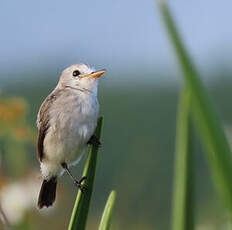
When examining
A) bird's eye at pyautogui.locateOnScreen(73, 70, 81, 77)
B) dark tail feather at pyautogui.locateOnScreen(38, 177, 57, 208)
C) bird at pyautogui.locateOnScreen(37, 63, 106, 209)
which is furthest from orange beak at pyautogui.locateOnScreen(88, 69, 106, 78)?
dark tail feather at pyautogui.locateOnScreen(38, 177, 57, 208)

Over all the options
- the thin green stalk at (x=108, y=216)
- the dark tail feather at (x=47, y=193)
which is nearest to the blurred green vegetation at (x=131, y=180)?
the dark tail feather at (x=47, y=193)

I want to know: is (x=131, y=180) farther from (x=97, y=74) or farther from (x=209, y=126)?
(x=209, y=126)

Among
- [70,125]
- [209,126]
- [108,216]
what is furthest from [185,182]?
[70,125]

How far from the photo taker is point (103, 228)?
39.7 inches

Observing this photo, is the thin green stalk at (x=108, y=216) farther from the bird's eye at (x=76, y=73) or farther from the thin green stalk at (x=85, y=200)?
the bird's eye at (x=76, y=73)

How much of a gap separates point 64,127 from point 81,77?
0.98ft

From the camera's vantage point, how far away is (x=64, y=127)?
214 centimetres

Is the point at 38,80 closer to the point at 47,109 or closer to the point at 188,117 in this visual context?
the point at 47,109

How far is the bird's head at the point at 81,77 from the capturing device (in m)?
2.26

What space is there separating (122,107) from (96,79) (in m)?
5.50

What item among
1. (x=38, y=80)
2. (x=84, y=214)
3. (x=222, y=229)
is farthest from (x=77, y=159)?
(x=38, y=80)

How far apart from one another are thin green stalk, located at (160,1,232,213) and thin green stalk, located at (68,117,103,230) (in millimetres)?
368

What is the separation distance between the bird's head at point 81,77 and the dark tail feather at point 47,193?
37 cm

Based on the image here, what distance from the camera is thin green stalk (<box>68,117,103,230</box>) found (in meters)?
1.09
